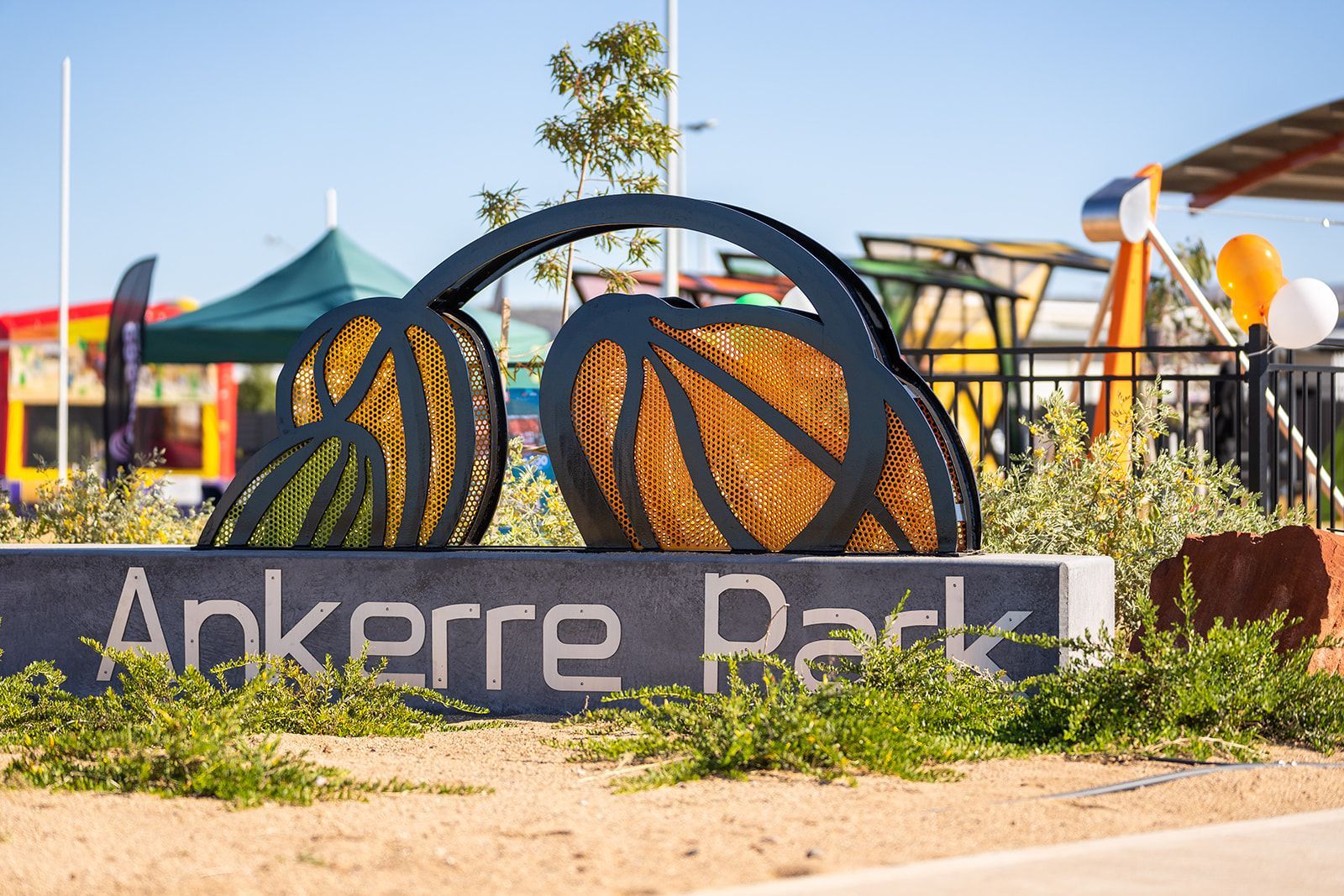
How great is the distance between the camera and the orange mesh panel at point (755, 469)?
19.4 ft

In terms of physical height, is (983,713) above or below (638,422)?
below

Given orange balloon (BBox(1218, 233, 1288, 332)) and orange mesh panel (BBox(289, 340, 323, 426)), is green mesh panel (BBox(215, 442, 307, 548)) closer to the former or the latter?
orange mesh panel (BBox(289, 340, 323, 426))

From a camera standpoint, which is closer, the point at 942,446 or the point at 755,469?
the point at 942,446

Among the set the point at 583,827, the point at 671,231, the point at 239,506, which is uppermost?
the point at 671,231

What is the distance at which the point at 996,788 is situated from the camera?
13.6 ft

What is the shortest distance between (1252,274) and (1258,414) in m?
3.37

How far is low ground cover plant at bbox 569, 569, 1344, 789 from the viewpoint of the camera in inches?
174

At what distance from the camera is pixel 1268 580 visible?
19.9ft

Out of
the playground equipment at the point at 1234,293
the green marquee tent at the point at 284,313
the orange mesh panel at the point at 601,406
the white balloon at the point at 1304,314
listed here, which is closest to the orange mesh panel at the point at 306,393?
the orange mesh panel at the point at 601,406

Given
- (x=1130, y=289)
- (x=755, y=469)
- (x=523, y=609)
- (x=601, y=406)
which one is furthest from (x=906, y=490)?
(x=1130, y=289)

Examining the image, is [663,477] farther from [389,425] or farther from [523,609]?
[389,425]

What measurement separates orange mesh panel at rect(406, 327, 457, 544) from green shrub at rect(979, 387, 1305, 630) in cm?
290

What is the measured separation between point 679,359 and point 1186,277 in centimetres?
862

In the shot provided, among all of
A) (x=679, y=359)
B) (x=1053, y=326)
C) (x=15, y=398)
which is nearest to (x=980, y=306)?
(x=1053, y=326)
